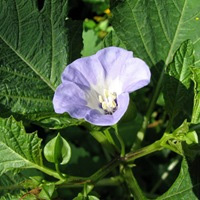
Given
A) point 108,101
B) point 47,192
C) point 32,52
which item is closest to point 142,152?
point 108,101

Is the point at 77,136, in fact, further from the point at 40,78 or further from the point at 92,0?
the point at 40,78

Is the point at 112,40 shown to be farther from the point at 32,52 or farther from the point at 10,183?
the point at 10,183

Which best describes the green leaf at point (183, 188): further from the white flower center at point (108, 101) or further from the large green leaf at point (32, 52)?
the large green leaf at point (32, 52)

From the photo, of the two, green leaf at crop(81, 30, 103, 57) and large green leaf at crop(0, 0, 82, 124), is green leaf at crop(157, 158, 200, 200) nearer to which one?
large green leaf at crop(0, 0, 82, 124)

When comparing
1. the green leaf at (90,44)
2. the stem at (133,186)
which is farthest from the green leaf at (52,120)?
the green leaf at (90,44)

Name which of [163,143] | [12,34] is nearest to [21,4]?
[12,34]

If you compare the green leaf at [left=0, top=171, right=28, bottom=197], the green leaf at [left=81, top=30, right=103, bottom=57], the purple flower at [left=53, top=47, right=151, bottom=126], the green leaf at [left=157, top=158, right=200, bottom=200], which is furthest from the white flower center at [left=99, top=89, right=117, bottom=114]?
the green leaf at [left=81, top=30, right=103, bottom=57]
